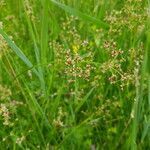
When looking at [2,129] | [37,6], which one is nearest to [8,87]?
[2,129]

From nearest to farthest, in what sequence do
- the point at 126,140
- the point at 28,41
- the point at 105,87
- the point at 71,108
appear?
the point at 126,140
the point at 71,108
the point at 105,87
the point at 28,41

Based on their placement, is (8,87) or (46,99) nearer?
(46,99)

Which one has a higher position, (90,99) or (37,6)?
(37,6)

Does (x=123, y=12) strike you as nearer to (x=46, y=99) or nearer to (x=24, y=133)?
(x=46, y=99)

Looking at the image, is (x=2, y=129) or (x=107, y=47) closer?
(x=107, y=47)

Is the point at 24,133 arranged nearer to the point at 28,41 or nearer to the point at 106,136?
the point at 106,136

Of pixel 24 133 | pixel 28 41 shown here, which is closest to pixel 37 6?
pixel 28 41

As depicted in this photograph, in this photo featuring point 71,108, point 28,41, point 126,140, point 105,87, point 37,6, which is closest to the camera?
point 126,140

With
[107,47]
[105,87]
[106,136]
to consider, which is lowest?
[106,136]

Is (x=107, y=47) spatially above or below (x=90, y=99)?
above
